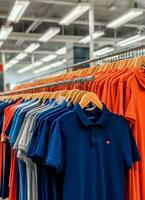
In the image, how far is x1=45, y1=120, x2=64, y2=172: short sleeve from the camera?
1.69 metres

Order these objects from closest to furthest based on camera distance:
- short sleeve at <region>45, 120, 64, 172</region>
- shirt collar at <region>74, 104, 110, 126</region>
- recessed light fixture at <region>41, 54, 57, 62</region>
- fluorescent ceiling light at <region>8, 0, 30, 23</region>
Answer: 1. short sleeve at <region>45, 120, 64, 172</region>
2. shirt collar at <region>74, 104, 110, 126</region>
3. fluorescent ceiling light at <region>8, 0, 30, 23</region>
4. recessed light fixture at <region>41, 54, 57, 62</region>

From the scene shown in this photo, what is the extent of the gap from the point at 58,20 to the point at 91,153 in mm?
8669

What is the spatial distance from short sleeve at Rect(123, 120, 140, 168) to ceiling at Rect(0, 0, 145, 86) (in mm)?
6514

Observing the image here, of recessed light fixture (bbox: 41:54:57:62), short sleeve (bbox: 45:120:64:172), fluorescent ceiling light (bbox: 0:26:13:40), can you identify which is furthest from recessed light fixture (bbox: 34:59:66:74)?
short sleeve (bbox: 45:120:64:172)

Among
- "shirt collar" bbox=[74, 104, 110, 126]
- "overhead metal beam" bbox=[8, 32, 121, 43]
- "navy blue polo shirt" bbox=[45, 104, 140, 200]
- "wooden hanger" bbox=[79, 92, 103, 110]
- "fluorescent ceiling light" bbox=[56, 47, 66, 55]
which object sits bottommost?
"navy blue polo shirt" bbox=[45, 104, 140, 200]

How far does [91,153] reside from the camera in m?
1.82

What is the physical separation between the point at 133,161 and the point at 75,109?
517 mm

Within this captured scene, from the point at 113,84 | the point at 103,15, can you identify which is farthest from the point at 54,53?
the point at 113,84

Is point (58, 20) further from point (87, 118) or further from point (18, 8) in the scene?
point (87, 118)

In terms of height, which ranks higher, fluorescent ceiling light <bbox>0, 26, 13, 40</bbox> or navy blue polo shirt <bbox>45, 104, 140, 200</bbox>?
fluorescent ceiling light <bbox>0, 26, 13, 40</bbox>

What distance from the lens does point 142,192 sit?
2029mm

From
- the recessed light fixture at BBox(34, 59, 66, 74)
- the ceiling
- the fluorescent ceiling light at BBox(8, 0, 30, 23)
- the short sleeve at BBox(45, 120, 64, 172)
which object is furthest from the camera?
the recessed light fixture at BBox(34, 59, 66, 74)

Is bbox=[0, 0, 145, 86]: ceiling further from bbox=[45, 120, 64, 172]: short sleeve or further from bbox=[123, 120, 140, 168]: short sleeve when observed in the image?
bbox=[45, 120, 64, 172]: short sleeve

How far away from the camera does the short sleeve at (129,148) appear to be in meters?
1.90
